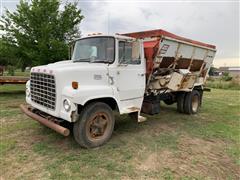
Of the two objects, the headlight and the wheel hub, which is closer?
the headlight

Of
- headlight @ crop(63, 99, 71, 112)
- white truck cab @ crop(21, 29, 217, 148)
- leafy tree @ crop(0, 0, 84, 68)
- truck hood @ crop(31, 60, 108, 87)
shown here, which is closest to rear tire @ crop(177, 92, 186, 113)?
white truck cab @ crop(21, 29, 217, 148)

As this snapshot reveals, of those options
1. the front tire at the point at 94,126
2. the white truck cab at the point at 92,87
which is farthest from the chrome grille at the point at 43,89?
the front tire at the point at 94,126

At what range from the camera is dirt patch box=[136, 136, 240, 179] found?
366cm

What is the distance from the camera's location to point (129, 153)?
14.2ft

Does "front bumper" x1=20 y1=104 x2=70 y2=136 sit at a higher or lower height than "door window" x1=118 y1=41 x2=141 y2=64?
lower

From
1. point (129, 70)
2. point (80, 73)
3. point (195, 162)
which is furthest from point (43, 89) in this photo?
point (195, 162)

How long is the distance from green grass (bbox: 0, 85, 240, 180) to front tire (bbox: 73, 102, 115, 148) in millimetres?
185

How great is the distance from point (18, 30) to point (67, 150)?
1043 centimetres

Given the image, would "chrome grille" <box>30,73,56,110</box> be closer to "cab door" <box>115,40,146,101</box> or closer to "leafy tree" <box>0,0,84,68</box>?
"cab door" <box>115,40,146,101</box>

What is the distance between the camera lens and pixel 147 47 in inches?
230

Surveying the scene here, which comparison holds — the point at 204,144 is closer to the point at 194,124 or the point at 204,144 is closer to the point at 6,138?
the point at 194,124

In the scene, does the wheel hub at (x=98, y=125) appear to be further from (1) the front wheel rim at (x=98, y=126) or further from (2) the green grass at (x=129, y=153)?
(2) the green grass at (x=129, y=153)

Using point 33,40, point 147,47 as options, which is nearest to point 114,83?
point 147,47

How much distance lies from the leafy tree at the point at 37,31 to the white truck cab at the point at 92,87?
6815 mm
